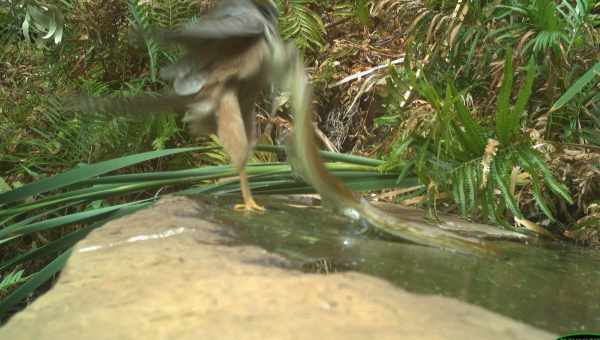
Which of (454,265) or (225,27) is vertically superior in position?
(225,27)

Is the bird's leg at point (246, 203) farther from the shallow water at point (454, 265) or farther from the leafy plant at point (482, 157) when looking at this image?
the leafy plant at point (482, 157)

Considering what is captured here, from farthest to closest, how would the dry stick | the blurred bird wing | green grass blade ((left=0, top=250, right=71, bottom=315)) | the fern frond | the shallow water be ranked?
the fern frond
green grass blade ((left=0, top=250, right=71, bottom=315))
the blurred bird wing
the dry stick
the shallow water

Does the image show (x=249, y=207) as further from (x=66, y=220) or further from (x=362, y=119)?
(x=362, y=119)

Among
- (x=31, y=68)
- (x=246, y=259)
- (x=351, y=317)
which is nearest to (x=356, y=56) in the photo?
(x=31, y=68)

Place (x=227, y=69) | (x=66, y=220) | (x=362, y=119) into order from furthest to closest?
(x=362, y=119), (x=66, y=220), (x=227, y=69)

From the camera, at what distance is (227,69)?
5.30ft

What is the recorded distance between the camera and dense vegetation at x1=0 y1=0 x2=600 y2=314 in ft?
6.79

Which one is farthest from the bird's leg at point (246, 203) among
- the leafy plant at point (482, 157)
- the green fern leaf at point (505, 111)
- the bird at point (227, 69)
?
the green fern leaf at point (505, 111)

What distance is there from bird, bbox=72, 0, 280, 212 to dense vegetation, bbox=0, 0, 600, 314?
1.23 ft

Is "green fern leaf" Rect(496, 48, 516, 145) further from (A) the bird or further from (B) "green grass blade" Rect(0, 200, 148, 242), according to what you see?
(B) "green grass blade" Rect(0, 200, 148, 242)

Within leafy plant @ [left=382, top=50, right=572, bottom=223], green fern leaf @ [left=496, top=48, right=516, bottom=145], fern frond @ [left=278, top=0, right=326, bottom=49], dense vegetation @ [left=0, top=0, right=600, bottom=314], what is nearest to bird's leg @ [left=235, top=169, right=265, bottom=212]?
dense vegetation @ [left=0, top=0, right=600, bottom=314]

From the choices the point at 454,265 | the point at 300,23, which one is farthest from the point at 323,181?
the point at 300,23

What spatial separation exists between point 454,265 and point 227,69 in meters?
0.75

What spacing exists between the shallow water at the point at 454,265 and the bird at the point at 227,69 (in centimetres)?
23
